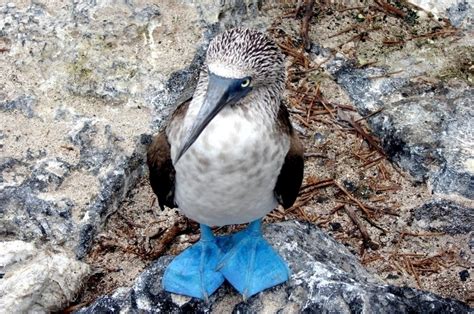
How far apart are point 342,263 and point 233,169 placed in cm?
96

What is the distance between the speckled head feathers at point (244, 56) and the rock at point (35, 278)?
4.24 feet

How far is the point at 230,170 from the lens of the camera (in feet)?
10.2

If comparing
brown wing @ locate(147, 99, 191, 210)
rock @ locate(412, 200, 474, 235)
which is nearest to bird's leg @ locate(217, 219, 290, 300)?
brown wing @ locate(147, 99, 191, 210)

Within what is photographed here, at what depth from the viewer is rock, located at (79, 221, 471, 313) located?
10.9 feet

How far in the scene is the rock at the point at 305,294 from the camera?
3.32m

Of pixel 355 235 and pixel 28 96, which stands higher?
pixel 28 96

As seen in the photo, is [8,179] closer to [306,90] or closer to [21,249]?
[21,249]

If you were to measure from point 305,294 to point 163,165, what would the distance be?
79 centimetres

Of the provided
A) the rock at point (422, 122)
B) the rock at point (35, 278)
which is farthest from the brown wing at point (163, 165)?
the rock at point (422, 122)

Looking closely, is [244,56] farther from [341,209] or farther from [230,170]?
[341,209]

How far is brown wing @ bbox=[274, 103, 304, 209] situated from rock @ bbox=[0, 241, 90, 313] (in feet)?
3.48

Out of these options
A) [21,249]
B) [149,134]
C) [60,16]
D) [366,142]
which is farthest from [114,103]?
[366,142]

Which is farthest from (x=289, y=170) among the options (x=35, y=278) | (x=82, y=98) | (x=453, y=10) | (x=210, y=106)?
(x=453, y=10)

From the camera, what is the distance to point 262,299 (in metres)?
3.51
